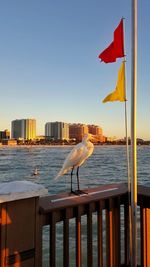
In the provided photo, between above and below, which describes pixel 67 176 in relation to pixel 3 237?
below

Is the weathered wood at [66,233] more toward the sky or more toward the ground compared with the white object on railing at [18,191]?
more toward the ground

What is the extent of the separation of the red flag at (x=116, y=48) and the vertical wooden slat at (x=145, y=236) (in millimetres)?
1778

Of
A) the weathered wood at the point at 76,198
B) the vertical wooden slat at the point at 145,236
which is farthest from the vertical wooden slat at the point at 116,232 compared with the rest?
the vertical wooden slat at the point at 145,236

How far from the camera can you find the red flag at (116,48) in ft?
11.1

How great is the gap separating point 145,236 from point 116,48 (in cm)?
218

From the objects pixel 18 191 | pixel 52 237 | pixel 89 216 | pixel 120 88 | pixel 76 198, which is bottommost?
pixel 52 237

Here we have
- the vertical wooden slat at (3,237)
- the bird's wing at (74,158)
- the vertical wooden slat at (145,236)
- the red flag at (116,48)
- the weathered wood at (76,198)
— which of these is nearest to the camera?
the vertical wooden slat at (3,237)

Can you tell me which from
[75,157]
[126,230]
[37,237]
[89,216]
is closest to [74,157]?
[75,157]

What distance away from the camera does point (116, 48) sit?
341 centimetres

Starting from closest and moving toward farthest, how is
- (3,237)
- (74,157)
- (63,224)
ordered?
(3,237)
(63,224)
(74,157)

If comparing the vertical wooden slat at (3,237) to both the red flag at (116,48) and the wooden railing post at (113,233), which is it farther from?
the red flag at (116,48)

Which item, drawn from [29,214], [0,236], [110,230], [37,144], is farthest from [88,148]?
[37,144]

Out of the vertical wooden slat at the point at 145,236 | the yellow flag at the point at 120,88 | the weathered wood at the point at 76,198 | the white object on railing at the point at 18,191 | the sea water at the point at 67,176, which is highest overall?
the yellow flag at the point at 120,88

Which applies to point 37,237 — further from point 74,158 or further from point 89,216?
point 74,158
